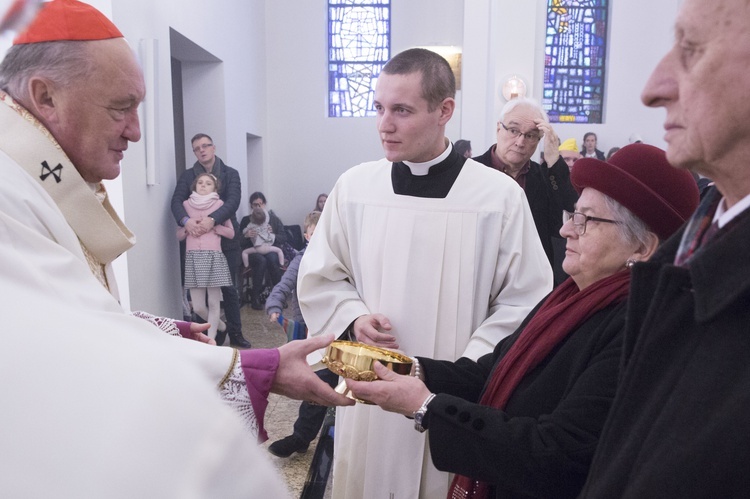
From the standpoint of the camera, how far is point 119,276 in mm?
5141

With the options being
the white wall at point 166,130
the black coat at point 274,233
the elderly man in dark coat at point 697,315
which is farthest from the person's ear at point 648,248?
the black coat at point 274,233

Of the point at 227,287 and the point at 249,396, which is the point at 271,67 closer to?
the point at 227,287

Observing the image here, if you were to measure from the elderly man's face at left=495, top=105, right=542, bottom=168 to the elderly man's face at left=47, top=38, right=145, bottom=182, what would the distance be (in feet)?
7.58

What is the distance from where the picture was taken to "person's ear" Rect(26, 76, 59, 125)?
174 cm

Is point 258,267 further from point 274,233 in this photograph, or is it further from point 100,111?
point 100,111

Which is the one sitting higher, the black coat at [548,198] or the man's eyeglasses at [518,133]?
the man's eyeglasses at [518,133]

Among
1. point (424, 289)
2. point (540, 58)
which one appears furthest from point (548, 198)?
point (540, 58)

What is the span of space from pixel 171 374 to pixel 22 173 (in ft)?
4.77

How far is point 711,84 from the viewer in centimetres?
96

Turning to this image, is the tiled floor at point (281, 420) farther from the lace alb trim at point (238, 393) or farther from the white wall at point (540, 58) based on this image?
the white wall at point (540, 58)

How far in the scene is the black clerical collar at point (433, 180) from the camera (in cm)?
261

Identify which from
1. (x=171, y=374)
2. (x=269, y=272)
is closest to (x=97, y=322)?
(x=171, y=374)

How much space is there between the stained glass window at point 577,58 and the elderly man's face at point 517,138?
10408mm

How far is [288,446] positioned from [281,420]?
0.71 m
